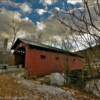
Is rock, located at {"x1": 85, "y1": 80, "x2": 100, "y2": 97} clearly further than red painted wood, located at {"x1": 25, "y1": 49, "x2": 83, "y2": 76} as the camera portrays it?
No

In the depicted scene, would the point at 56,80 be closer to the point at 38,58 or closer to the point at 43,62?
the point at 38,58

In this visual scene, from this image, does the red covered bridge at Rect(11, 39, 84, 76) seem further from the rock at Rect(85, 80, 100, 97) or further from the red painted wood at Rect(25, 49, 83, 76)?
the rock at Rect(85, 80, 100, 97)

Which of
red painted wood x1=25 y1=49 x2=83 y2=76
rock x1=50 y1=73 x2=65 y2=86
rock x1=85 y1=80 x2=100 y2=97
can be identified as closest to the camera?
rock x1=85 y1=80 x2=100 y2=97

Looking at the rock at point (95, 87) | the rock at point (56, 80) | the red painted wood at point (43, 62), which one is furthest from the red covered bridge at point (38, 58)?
the rock at point (95, 87)

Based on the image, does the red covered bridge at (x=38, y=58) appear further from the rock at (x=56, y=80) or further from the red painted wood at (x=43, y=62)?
the rock at (x=56, y=80)

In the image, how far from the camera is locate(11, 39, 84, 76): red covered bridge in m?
23.9

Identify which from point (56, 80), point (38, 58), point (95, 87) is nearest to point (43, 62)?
point (38, 58)

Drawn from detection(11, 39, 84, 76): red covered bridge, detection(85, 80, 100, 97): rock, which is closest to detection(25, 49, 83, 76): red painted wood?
detection(11, 39, 84, 76): red covered bridge

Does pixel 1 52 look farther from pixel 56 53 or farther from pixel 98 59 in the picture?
pixel 98 59

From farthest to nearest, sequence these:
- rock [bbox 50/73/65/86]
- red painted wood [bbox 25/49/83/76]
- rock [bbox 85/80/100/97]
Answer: red painted wood [bbox 25/49/83/76] → rock [bbox 50/73/65/86] → rock [bbox 85/80/100/97]

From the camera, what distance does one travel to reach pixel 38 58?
2470 cm

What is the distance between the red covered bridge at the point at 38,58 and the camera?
23891mm

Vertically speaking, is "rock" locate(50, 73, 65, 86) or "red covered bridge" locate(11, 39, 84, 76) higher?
"red covered bridge" locate(11, 39, 84, 76)

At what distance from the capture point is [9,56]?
34344 millimetres
